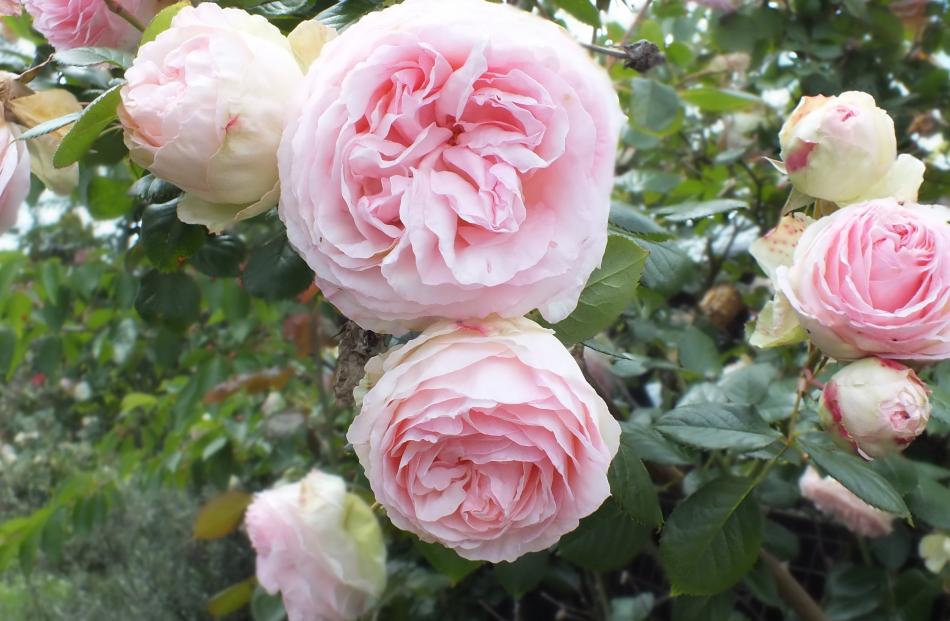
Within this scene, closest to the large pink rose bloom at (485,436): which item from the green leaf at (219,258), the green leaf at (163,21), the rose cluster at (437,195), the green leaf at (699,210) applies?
the rose cluster at (437,195)

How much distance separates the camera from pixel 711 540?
0.66 meters

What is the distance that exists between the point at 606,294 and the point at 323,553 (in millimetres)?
473

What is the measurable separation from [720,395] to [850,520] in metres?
0.39

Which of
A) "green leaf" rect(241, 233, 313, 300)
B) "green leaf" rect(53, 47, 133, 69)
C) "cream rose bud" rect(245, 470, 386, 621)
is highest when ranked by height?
"green leaf" rect(53, 47, 133, 69)

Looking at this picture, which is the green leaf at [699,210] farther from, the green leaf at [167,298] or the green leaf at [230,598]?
the green leaf at [230,598]

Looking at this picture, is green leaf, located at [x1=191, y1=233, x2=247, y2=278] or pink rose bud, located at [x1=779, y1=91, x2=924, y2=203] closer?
pink rose bud, located at [x1=779, y1=91, x2=924, y2=203]

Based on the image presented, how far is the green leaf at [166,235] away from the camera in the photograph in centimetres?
73

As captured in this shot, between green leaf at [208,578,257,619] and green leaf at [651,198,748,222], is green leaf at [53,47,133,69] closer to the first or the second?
green leaf at [651,198,748,222]

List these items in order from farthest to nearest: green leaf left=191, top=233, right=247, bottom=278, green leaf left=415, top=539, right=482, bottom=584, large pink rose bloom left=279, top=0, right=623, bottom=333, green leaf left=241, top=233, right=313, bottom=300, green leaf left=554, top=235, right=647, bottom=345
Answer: green leaf left=191, top=233, right=247, bottom=278
green leaf left=241, top=233, right=313, bottom=300
green leaf left=415, top=539, right=482, bottom=584
green leaf left=554, top=235, right=647, bottom=345
large pink rose bloom left=279, top=0, right=623, bottom=333

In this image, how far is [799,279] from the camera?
0.51 metres

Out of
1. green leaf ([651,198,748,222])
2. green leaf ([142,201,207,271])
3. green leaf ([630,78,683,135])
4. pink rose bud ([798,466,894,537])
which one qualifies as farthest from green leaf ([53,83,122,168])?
pink rose bud ([798,466,894,537])

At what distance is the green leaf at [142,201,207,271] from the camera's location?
73cm

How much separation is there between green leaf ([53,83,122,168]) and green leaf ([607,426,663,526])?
382mm

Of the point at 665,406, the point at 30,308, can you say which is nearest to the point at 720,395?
the point at 665,406
